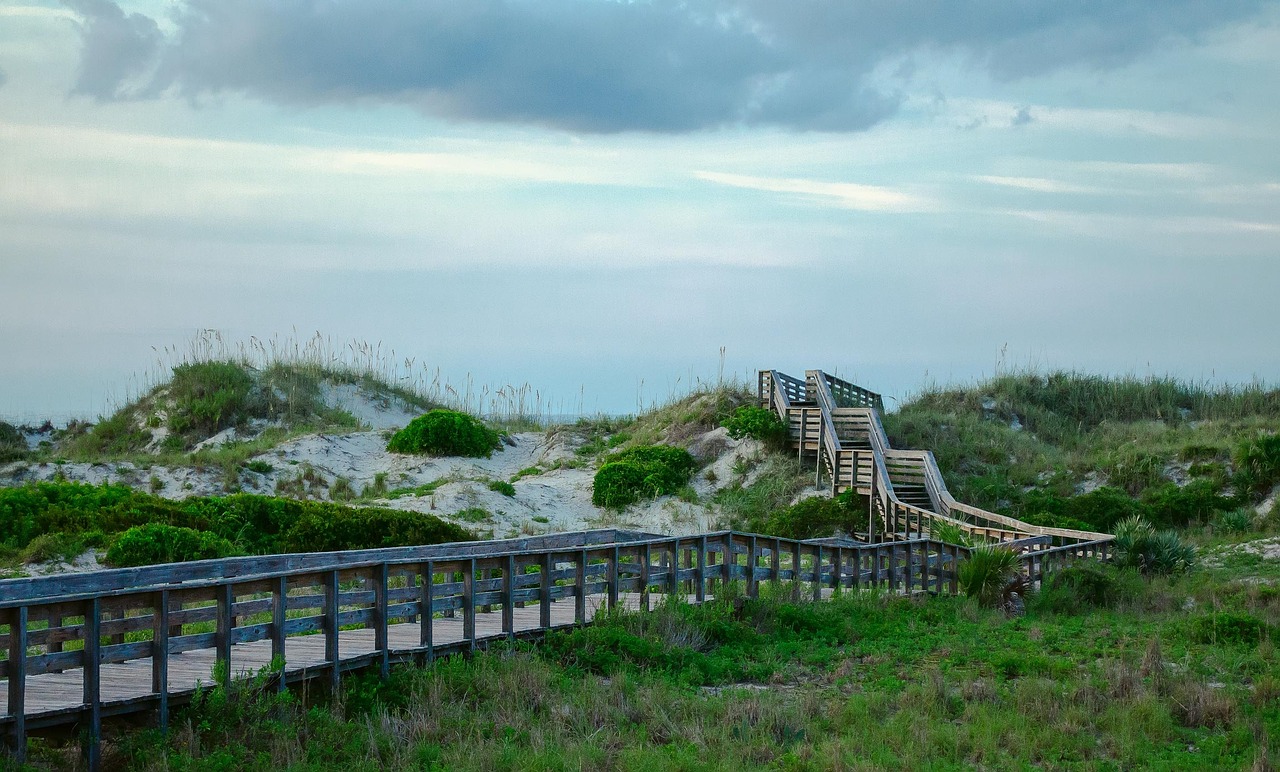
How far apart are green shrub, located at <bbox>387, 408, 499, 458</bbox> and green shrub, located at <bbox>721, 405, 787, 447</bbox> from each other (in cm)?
764

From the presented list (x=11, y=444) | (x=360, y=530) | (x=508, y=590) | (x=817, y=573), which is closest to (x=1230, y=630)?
(x=817, y=573)

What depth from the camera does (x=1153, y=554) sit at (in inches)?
811

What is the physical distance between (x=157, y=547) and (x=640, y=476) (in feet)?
50.6

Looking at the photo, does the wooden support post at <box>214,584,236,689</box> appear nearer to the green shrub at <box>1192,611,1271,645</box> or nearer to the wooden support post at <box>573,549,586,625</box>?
the wooden support post at <box>573,549,586,625</box>

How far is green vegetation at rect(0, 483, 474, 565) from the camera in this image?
18.3 metres

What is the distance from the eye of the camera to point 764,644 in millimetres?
13609

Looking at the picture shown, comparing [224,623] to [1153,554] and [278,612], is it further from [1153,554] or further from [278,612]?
[1153,554]

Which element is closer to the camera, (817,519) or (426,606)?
(426,606)

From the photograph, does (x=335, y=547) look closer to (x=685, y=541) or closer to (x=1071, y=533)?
(x=685, y=541)

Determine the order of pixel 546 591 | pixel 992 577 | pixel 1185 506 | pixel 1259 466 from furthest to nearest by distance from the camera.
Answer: pixel 1259 466 < pixel 1185 506 < pixel 992 577 < pixel 546 591

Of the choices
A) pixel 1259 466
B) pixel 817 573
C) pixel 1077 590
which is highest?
pixel 1259 466

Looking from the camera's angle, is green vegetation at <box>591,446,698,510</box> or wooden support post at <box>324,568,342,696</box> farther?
green vegetation at <box>591,446,698,510</box>

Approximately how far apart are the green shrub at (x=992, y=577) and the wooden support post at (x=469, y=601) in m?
8.30

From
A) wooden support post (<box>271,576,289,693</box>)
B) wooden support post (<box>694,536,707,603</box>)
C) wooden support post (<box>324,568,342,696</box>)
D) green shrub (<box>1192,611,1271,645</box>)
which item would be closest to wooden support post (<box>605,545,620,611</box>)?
wooden support post (<box>694,536,707,603</box>)
